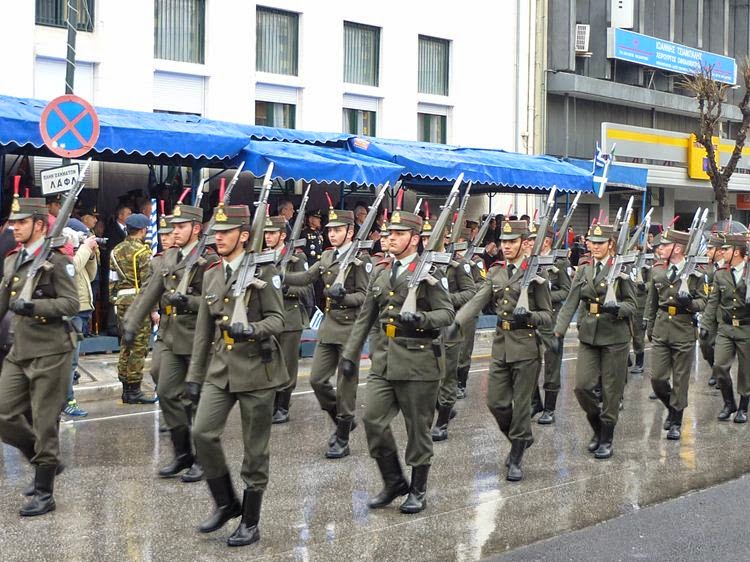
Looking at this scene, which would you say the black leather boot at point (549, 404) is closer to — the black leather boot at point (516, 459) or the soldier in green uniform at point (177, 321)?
the black leather boot at point (516, 459)

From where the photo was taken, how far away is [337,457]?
9.65m

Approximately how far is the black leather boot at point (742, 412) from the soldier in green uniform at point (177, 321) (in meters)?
5.81

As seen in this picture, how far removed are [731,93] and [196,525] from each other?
111ft

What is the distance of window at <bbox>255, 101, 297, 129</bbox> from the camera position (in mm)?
21969

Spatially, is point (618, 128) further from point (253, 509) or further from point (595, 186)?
point (253, 509)

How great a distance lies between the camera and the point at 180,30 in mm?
20625

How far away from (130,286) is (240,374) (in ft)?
18.2

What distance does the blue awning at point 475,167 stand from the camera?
59.8 ft

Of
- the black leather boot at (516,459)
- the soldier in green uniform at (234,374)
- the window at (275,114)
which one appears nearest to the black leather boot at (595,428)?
the black leather boot at (516,459)

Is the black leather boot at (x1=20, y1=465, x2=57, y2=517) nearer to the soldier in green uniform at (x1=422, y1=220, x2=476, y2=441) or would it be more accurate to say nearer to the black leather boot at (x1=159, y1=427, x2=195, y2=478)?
the black leather boot at (x1=159, y1=427, x2=195, y2=478)

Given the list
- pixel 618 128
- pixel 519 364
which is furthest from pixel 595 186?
pixel 519 364

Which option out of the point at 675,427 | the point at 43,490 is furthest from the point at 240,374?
the point at 675,427

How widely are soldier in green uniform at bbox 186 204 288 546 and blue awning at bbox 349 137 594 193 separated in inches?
427

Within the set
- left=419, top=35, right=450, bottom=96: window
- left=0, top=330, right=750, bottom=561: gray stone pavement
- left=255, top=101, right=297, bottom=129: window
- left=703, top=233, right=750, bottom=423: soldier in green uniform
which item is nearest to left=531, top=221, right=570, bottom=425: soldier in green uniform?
left=0, top=330, right=750, bottom=561: gray stone pavement
